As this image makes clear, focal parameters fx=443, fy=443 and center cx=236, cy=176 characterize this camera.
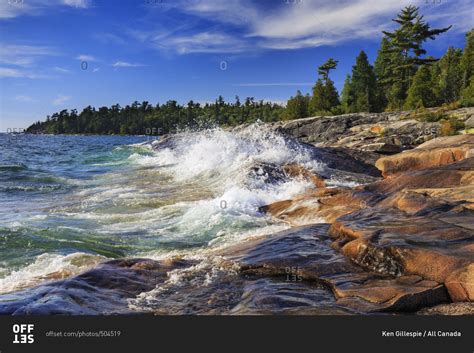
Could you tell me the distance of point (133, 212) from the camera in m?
14.0

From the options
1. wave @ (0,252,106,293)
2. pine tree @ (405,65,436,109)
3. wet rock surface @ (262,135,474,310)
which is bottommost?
wave @ (0,252,106,293)

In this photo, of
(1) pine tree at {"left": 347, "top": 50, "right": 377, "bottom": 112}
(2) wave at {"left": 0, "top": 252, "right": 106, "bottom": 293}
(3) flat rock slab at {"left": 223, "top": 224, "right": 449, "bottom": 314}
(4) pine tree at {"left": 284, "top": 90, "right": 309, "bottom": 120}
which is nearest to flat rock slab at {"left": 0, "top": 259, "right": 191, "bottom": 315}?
(2) wave at {"left": 0, "top": 252, "right": 106, "bottom": 293}

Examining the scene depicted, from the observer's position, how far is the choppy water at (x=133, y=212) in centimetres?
957

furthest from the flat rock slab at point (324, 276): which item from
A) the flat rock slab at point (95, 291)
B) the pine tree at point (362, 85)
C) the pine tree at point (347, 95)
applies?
the pine tree at point (347, 95)

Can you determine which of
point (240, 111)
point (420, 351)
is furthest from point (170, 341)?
point (240, 111)

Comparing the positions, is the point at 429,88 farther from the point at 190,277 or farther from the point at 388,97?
the point at 190,277

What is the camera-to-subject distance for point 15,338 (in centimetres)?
505

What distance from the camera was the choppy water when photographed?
9570 millimetres

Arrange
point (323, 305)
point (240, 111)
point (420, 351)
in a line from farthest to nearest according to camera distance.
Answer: point (240, 111) → point (323, 305) → point (420, 351)

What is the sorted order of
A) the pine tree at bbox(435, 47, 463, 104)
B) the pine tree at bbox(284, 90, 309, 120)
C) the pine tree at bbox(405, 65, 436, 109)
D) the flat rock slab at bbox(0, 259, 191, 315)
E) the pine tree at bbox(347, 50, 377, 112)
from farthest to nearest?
1. the pine tree at bbox(284, 90, 309, 120)
2. the pine tree at bbox(347, 50, 377, 112)
3. the pine tree at bbox(435, 47, 463, 104)
4. the pine tree at bbox(405, 65, 436, 109)
5. the flat rock slab at bbox(0, 259, 191, 315)

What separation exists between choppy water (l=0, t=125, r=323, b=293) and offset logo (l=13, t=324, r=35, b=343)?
2.19m

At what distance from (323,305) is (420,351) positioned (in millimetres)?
1233

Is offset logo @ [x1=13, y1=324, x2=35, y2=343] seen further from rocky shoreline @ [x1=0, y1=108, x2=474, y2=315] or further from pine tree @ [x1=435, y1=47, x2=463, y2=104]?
pine tree @ [x1=435, y1=47, x2=463, y2=104]

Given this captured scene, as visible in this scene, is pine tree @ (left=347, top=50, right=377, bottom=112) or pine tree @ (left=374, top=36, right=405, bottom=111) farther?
pine tree @ (left=347, top=50, right=377, bottom=112)
